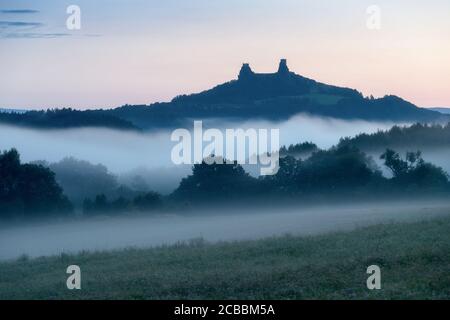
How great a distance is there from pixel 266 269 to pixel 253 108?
3643cm

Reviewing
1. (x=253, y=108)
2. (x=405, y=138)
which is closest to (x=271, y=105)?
(x=253, y=108)

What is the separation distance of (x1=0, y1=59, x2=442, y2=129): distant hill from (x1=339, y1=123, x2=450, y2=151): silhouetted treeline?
1.95 meters

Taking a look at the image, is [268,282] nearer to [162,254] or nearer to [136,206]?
[162,254]

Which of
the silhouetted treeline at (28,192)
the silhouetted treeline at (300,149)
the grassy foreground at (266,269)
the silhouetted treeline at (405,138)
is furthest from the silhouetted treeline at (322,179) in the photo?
the grassy foreground at (266,269)

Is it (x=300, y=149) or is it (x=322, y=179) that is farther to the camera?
(x=300, y=149)

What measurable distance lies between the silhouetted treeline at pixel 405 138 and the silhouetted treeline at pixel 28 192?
825 inches

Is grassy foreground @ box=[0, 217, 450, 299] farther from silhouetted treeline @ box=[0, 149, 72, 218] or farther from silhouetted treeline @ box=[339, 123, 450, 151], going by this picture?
silhouetted treeline @ box=[339, 123, 450, 151]

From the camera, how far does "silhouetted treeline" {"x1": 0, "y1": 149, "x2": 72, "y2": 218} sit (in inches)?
2022

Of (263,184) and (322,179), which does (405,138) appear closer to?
(322,179)

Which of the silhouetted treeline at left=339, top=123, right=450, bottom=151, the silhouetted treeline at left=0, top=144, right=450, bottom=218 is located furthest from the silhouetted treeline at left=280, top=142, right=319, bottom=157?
the silhouetted treeline at left=339, top=123, right=450, bottom=151

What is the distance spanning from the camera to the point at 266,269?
2227 cm

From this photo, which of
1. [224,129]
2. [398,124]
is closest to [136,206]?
[224,129]

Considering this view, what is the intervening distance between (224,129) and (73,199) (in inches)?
590

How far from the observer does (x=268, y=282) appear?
20156 mm
